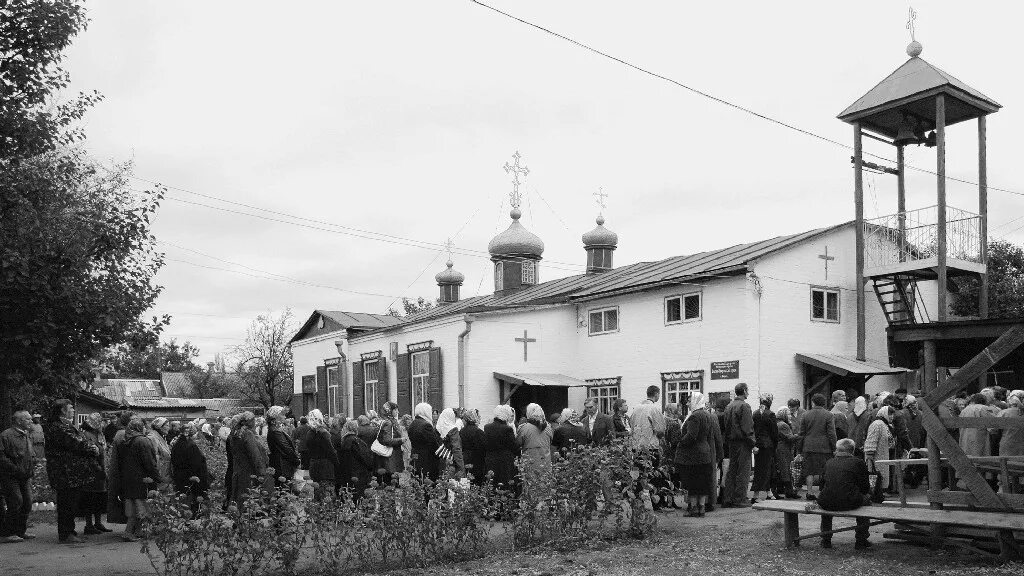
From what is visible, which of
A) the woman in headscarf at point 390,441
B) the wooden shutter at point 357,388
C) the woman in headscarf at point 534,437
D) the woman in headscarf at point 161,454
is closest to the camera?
the woman in headscarf at point 161,454

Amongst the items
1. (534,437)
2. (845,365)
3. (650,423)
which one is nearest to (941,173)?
(845,365)

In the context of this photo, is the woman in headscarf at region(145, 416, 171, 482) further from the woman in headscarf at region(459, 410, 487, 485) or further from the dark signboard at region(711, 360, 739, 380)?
the dark signboard at region(711, 360, 739, 380)

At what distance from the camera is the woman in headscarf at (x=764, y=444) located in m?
14.5

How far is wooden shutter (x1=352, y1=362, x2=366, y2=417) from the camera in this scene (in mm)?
32844

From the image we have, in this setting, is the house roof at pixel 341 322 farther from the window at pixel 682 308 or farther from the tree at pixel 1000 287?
the tree at pixel 1000 287

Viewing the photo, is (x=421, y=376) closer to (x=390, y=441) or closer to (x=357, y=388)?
(x=357, y=388)

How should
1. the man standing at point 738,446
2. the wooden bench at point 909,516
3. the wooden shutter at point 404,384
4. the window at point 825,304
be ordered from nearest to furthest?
1. the wooden bench at point 909,516
2. the man standing at point 738,446
3. the window at point 825,304
4. the wooden shutter at point 404,384

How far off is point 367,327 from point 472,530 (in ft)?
79.7

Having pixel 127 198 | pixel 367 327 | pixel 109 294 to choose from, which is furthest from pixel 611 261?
pixel 109 294

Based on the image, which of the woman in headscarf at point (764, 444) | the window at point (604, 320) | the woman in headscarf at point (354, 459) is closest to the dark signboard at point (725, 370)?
the window at point (604, 320)

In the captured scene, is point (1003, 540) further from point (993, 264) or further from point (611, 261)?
point (611, 261)

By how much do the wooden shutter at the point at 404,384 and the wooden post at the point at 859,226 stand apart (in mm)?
12958

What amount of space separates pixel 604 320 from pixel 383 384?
326 inches

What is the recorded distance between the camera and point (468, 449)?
13.7 metres
